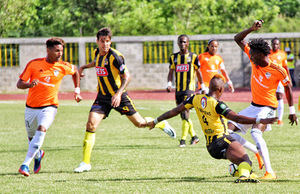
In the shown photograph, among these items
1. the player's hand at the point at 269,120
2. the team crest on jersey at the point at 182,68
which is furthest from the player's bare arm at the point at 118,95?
the team crest on jersey at the point at 182,68

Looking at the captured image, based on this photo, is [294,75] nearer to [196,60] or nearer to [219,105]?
[196,60]

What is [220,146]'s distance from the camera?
296 inches

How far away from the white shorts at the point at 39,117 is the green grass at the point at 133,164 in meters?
0.78

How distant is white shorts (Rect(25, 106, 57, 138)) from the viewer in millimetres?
8633

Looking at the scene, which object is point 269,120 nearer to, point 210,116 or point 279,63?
point 210,116

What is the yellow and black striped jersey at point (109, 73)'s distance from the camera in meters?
9.13

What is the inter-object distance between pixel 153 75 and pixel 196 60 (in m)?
20.8

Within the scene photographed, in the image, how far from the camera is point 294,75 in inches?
1267

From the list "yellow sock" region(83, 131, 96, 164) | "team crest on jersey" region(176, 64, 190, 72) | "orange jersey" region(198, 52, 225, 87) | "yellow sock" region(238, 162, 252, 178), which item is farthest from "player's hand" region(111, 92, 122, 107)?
"orange jersey" region(198, 52, 225, 87)

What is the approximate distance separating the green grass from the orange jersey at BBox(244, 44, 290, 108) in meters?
1.13

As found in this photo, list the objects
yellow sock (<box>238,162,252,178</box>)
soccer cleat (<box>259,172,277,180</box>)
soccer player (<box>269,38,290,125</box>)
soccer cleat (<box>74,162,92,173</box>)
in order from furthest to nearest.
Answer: soccer player (<box>269,38,290,125</box>) → soccer cleat (<box>74,162,92,173</box>) → soccer cleat (<box>259,172,277,180</box>) → yellow sock (<box>238,162,252,178</box>)

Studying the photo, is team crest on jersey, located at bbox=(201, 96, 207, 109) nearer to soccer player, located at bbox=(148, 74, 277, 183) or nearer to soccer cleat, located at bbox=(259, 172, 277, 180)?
soccer player, located at bbox=(148, 74, 277, 183)

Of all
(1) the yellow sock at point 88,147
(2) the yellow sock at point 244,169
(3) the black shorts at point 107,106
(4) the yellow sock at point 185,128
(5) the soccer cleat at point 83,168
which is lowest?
(4) the yellow sock at point 185,128

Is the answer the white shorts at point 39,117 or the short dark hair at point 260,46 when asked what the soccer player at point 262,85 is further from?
the white shorts at point 39,117
